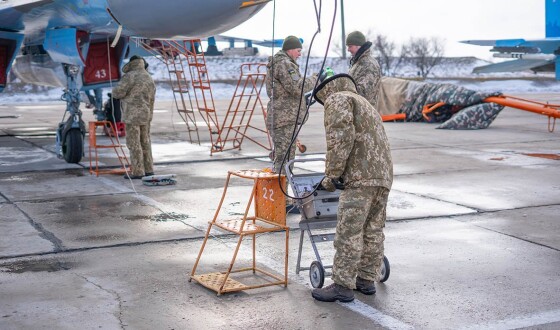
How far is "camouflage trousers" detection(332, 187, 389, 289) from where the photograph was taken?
18.0 ft

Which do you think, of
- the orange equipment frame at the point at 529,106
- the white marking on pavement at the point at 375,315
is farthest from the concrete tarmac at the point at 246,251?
the orange equipment frame at the point at 529,106

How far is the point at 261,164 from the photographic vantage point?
13.4 metres

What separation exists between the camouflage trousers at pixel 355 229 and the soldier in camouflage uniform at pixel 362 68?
2651 mm

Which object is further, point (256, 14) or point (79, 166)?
point (79, 166)

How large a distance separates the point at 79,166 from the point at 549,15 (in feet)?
67.5

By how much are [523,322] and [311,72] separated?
159 feet

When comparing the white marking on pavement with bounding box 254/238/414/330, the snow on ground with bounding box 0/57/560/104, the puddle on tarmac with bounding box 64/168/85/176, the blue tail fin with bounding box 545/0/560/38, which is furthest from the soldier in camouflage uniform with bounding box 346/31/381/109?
the snow on ground with bounding box 0/57/560/104

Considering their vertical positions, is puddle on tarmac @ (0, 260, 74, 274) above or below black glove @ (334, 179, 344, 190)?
below

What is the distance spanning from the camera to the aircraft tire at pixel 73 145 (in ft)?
42.3

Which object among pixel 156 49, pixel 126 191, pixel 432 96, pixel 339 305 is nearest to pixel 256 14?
pixel 126 191

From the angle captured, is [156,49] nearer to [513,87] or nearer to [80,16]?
[80,16]

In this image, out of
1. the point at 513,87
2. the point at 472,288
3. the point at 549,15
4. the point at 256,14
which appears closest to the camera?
the point at 472,288

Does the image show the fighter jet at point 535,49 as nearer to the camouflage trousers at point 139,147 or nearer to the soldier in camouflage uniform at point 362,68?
the camouflage trousers at point 139,147

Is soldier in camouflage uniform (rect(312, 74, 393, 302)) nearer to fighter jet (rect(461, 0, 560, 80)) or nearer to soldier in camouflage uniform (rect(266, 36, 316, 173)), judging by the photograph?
soldier in camouflage uniform (rect(266, 36, 316, 173))
